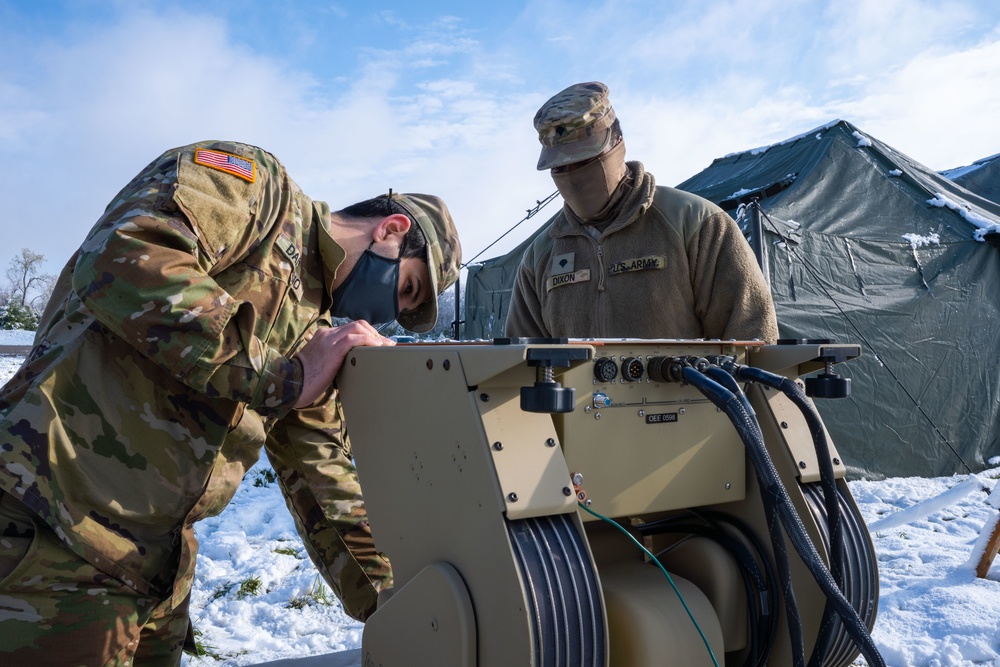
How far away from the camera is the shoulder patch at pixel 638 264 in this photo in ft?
8.69

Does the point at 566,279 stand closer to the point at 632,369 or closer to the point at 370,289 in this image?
the point at 370,289

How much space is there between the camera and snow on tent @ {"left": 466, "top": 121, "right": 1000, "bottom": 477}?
21.1ft

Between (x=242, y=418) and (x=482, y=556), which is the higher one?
(x=242, y=418)

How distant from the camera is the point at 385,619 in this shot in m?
1.53

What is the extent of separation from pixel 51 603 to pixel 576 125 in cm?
216

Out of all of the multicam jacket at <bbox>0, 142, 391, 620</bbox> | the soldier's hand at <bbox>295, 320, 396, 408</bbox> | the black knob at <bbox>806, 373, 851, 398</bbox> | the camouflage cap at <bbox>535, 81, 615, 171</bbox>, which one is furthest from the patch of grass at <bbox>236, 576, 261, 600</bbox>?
the black knob at <bbox>806, 373, 851, 398</bbox>

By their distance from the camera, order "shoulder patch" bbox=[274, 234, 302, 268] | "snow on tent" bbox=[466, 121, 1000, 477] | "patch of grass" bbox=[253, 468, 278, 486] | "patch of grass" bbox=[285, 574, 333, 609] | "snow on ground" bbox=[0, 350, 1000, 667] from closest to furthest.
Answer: "shoulder patch" bbox=[274, 234, 302, 268] → "snow on ground" bbox=[0, 350, 1000, 667] → "patch of grass" bbox=[285, 574, 333, 609] → "patch of grass" bbox=[253, 468, 278, 486] → "snow on tent" bbox=[466, 121, 1000, 477]

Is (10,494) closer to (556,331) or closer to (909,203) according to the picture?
(556,331)

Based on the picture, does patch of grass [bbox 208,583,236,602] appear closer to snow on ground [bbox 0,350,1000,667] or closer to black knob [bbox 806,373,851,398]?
snow on ground [bbox 0,350,1000,667]

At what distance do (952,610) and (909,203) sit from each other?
4.96 metres

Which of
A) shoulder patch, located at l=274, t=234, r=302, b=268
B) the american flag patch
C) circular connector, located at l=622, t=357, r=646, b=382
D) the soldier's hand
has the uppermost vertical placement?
the american flag patch

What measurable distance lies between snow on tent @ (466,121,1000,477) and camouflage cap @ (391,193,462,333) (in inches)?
188

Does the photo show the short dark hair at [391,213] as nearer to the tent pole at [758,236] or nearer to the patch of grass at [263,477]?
the patch of grass at [263,477]

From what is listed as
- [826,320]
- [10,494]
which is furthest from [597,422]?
[826,320]
